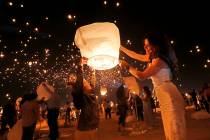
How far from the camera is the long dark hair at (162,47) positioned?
430 centimetres

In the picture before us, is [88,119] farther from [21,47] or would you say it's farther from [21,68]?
[21,68]

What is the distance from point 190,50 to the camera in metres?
31.5

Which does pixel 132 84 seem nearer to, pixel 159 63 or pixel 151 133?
pixel 151 133

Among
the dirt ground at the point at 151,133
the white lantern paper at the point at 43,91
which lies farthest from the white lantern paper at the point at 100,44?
the white lantern paper at the point at 43,91

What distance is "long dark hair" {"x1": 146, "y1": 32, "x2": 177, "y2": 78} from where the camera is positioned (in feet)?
14.1

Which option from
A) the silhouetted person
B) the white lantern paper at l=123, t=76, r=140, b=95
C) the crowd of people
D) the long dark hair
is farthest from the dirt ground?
the long dark hair

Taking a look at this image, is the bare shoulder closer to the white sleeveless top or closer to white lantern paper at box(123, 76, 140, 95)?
the white sleeveless top

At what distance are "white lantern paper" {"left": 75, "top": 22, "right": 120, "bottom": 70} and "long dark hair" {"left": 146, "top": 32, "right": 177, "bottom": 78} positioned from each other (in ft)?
2.31

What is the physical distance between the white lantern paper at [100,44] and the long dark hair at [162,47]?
2.31 ft

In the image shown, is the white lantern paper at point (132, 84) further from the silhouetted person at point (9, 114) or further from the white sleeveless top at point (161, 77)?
the white sleeveless top at point (161, 77)

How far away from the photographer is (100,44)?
195 inches

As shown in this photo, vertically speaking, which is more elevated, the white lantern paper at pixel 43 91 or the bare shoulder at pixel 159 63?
the white lantern paper at pixel 43 91

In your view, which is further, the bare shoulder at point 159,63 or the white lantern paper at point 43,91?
the white lantern paper at point 43,91

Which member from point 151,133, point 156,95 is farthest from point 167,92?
point 151,133
